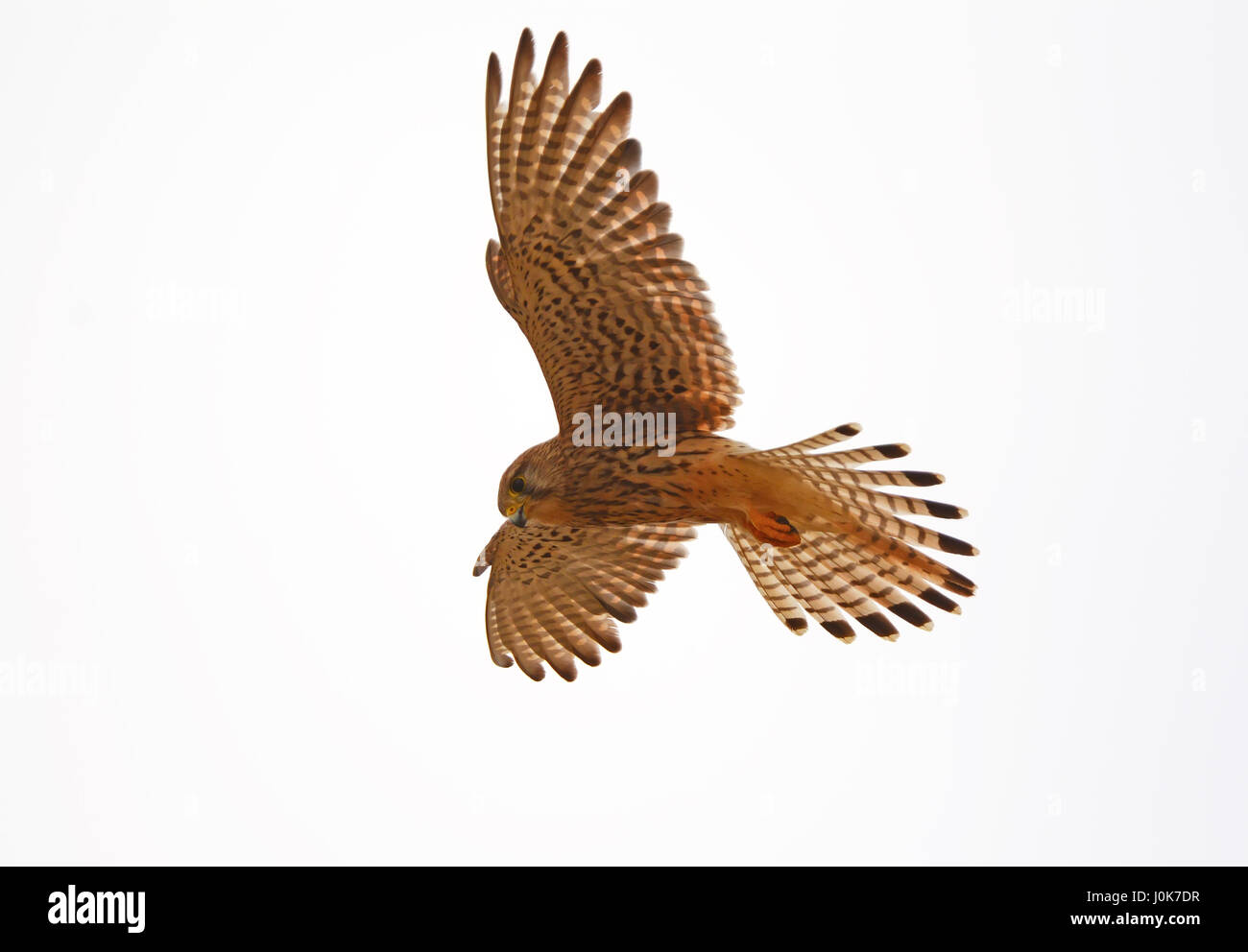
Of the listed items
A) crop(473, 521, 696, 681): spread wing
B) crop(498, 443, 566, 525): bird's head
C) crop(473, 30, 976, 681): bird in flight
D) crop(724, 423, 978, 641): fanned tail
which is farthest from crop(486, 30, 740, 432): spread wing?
crop(473, 521, 696, 681): spread wing

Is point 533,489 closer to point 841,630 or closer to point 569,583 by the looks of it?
point 569,583

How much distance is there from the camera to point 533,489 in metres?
6.48

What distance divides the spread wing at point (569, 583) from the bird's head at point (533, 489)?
0.59 m

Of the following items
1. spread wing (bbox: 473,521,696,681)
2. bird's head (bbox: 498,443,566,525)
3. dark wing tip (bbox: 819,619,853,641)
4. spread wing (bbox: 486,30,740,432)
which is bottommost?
dark wing tip (bbox: 819,619,853,641)

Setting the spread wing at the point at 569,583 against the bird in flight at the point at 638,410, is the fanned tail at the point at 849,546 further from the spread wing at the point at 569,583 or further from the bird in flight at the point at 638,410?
the spread wing at the point at 569,583

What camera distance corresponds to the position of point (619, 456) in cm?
636

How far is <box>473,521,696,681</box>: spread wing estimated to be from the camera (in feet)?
23.4

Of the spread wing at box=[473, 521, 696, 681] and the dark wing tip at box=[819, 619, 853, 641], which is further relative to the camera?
the spread wing at box=[473, 521, 696, 681]

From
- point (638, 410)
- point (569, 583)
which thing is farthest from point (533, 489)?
point (569, 583)

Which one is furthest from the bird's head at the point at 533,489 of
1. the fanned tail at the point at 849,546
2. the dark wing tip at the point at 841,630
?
the dark wing tip at the point at 841,630

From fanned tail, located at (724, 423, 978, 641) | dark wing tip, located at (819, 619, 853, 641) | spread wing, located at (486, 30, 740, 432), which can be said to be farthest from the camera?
dark wing tip, located at (819, 619, 853, 641)

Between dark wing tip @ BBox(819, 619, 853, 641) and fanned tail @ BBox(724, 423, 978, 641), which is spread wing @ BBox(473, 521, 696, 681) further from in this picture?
dark wing tip @ BBox(819, 619, 853, 641)

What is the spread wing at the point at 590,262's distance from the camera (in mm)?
5805
